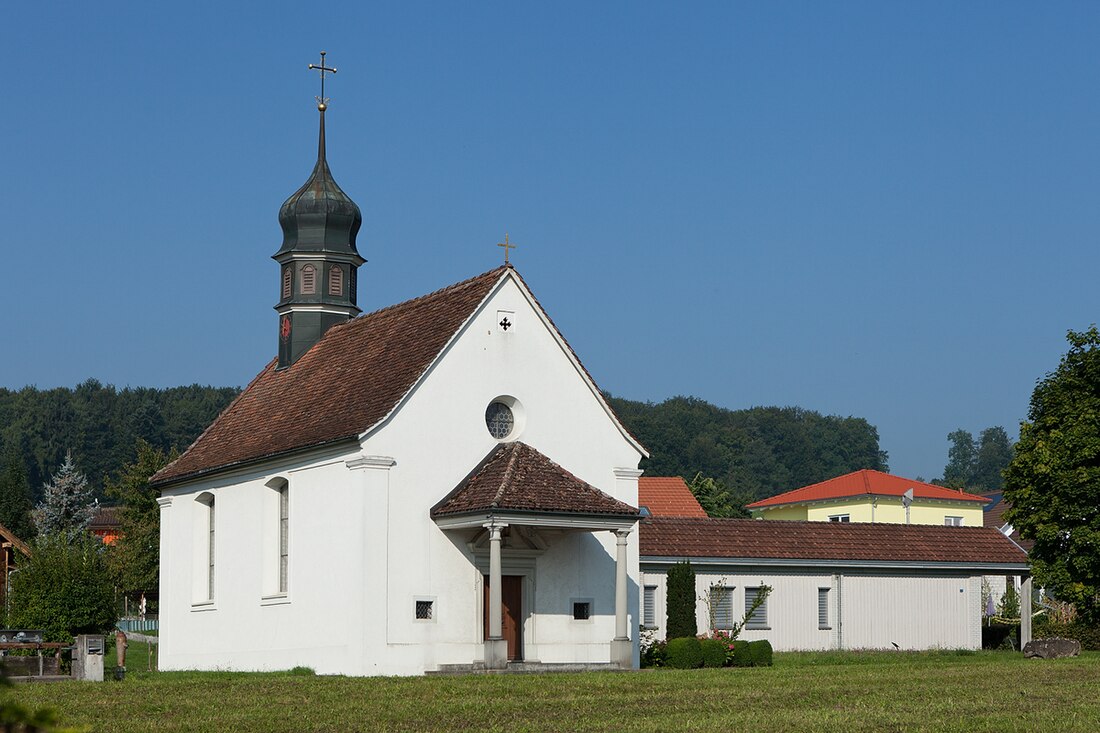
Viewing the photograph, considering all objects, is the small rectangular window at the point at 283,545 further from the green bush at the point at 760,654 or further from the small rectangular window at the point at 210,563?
the green bush at the point at 760,654

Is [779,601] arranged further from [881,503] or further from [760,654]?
[881,503]

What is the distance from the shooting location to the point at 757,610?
139 ft

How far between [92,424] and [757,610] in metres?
127

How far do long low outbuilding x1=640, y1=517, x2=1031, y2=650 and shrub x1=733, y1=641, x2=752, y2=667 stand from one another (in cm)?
635

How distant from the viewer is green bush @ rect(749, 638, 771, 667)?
33812 millimetres

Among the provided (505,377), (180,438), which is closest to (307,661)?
(505,377)

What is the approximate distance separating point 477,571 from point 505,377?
450 cm

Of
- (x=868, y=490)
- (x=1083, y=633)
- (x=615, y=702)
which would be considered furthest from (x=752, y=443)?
(x=615, y=702)

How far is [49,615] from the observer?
33656 millimetres

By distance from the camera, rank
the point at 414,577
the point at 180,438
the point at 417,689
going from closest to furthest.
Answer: the point at 417,689, the point at 414,577, the point at 180,438

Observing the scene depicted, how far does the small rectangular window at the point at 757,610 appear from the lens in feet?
139

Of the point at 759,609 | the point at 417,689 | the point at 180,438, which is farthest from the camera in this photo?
the point at 180,438

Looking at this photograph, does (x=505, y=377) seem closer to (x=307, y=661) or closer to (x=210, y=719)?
(x=307, y=661)

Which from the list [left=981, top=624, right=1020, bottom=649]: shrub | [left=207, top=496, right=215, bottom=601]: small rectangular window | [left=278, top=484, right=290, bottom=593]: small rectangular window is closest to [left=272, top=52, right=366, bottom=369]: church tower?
[left=207, top=496, right=215, bottom=601]: small rectangular window
